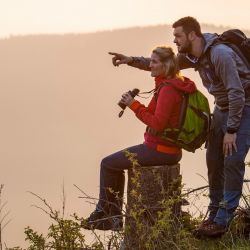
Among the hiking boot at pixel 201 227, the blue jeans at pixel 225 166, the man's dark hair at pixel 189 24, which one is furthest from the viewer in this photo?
the hiking boot at pixel 201 227

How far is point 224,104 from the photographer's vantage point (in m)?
7.42

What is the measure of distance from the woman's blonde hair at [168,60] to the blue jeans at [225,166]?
0.57 m

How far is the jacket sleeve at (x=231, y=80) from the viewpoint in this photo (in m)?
7.09

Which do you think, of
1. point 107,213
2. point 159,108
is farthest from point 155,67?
point 107,213

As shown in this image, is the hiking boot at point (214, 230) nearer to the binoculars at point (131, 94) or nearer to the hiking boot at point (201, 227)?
the hiking boot at point (201, 227)

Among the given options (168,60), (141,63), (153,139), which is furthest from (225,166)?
(141,63)

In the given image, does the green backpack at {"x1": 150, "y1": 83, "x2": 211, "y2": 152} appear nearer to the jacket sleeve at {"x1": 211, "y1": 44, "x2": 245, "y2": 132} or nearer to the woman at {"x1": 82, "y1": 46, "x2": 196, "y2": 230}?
the woman at {"x1": 82, "y1": 46, "x2": 196, "y2": 230}

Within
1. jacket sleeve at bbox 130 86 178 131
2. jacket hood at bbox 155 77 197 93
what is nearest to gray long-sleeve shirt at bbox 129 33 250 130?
jacket hood at bbox 155 77 197 93

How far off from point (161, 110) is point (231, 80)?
746mm

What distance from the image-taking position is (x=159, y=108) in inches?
292

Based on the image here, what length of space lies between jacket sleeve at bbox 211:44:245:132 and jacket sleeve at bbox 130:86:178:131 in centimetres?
53

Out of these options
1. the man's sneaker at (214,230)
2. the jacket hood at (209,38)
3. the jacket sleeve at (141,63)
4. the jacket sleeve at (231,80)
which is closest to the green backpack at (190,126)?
the jacket sleeve at (231,80)

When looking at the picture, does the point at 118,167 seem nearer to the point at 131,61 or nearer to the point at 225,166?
the point at 225,166

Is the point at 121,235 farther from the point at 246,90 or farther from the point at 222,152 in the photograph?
the point at 246,90
